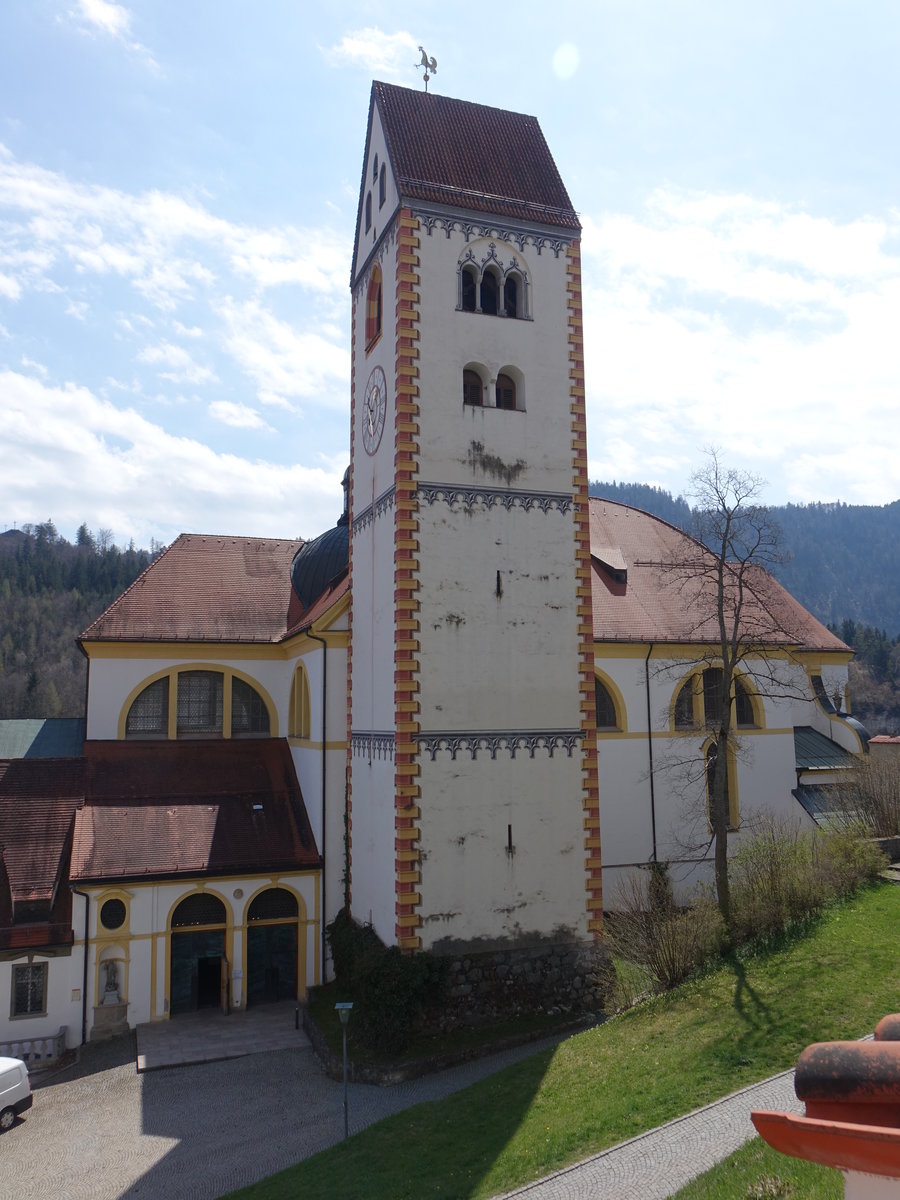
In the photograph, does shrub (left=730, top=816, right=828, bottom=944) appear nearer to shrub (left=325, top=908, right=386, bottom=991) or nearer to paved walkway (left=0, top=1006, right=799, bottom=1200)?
paved walkway (left=0, top=1006, right=799, bottom=1200)

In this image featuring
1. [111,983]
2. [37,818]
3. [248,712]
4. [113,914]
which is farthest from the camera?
[248,712]

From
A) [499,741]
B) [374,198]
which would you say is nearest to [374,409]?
[374,198]

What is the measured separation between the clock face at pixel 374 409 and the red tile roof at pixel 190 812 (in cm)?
957

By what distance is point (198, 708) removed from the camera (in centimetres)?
2688

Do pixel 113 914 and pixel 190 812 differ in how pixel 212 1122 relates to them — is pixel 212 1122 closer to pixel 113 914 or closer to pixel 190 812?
pixel 113 914

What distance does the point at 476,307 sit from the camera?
2000 centimetres

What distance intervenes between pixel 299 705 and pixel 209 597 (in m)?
4.88

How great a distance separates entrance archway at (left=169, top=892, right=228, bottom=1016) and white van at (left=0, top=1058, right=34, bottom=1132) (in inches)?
180

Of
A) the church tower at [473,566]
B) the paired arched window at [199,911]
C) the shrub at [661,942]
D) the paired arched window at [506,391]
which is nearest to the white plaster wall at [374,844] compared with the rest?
the church tower at [473,566]

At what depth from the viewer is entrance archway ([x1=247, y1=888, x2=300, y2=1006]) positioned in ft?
73.6

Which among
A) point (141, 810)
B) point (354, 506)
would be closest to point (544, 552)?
point (354, 506)

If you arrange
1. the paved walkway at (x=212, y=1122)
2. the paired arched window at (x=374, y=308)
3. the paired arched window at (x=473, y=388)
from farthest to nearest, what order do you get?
the paired arched window at (x=374, y=308), the paired arched window at (x=473, y=388), the paved walkway at (x=212, y=1122)

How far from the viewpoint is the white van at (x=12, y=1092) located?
16734 mm

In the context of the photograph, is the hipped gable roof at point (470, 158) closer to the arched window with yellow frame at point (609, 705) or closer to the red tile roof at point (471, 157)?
the red tile roof at point (471, 157)
